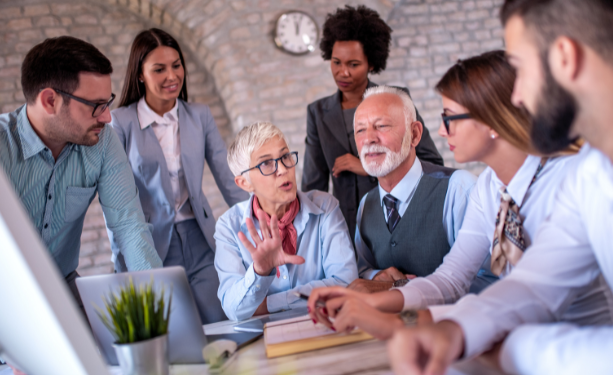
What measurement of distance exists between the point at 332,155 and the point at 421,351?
2.18 meters

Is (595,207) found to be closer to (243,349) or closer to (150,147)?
(243,349)

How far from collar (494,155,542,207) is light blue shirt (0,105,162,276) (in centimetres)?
143

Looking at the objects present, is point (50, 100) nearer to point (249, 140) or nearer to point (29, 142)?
point (29, 142)

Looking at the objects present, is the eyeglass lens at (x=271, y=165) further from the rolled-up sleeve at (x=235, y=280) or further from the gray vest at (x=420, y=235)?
the gray vest at (x=420, y=235)

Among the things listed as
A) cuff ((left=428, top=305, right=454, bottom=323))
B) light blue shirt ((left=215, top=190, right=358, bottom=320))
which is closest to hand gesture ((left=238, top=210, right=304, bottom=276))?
light blue shirt ((left=215, top=190, right=358, bottom=320))

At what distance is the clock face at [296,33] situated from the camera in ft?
14.7

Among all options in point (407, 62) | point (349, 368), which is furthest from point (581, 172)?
point (407, 62)

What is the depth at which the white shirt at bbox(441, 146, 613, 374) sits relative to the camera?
94 centimetres

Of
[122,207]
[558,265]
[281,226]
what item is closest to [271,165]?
[281,226]

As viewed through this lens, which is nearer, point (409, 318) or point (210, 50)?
point (409, 318)

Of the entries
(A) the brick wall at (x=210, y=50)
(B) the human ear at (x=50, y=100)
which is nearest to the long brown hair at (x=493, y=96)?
(B) the human ear at (x=50, y=100)

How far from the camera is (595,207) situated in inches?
38.1

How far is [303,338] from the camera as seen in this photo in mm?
1220

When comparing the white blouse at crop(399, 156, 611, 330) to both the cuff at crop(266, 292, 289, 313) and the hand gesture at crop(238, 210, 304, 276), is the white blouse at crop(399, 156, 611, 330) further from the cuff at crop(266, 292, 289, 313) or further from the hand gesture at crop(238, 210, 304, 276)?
the cuff at crop(266, 292, 289, 313)
